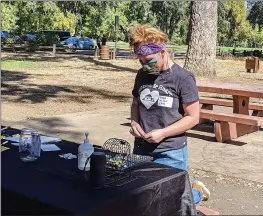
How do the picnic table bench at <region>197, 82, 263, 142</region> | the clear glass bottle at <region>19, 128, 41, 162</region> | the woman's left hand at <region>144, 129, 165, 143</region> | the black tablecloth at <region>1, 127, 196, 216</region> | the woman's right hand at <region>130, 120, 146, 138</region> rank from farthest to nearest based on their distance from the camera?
the picnic table bench at <region>197, 82, 263, 142</region> < the woman's right hand at <region>130, 120, 146, 138</region> < the woman's left hand at <region>144, 129, 165, 143</region> < the clear glass bottle at <region>19, 128, 41, 162</region> < the black tablecloth at <region>1, 127, 196, 216</region>

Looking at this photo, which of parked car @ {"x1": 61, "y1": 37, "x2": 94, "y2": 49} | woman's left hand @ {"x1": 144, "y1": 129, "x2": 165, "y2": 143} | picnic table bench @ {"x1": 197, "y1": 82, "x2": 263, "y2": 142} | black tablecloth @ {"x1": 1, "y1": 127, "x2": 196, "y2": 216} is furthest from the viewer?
parked car @ {"x1": 61, "y1": 37, "x2": 94, "y2": 49}

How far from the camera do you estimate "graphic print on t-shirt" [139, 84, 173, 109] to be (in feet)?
11.4

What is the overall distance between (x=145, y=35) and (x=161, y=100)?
499 mm

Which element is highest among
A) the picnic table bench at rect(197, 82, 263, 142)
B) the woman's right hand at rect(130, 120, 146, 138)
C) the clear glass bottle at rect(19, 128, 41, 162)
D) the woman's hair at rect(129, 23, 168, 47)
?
the woman's hair at rect(129, 23, 168, 47)

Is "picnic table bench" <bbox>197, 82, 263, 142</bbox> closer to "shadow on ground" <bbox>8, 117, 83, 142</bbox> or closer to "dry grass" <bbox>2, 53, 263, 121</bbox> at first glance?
"shadow on ground" <bbox>8, 117, 83, 142</bbox>

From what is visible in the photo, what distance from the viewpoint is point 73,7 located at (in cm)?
6912

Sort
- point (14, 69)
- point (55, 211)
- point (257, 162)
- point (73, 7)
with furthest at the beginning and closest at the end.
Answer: point (73, 7) < point (14, 69) < point (257, 162) < point (55, 211)

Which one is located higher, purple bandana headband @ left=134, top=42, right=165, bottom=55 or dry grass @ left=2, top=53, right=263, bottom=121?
purple bandana headband @ left=134, top=42, right=165, bottom=55

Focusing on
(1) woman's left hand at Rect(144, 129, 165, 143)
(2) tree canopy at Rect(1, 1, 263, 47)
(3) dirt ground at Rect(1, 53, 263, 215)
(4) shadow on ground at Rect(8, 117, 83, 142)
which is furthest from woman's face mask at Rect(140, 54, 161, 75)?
(2) tree canopy at Rect(1, 1, 263, 47)

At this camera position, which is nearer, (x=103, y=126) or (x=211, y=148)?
(x=211, y=148)

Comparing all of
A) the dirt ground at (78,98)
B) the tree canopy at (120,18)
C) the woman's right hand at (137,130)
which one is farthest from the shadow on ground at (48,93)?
the tree canopy at (120,18)

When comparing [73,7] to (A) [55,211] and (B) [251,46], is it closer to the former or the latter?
(B) [251,46]

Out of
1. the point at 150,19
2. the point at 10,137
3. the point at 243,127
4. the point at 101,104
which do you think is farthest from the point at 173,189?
the point at 150,19

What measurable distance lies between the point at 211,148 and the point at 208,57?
11.0 meters
